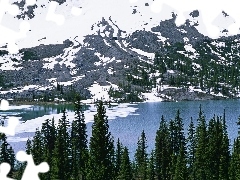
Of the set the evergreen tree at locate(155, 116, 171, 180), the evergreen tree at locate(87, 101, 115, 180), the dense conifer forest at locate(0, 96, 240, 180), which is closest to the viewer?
the evergreen tree at locate(87, 101, 115, 180)

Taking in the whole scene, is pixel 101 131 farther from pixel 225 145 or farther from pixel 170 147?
pixel 170 147

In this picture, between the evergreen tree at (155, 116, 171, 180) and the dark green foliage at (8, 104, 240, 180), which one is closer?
the dark green foliage at (8, 104, 240, 180)

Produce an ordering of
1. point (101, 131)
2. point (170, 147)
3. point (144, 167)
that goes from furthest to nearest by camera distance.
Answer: point (170, 147)
point (144, 167)
point (101, 131)

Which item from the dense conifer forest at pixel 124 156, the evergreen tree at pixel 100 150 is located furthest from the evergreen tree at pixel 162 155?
the evergreen tree at pixel 100 150

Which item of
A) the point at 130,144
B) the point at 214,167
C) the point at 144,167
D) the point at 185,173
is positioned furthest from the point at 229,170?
the point at 130,144

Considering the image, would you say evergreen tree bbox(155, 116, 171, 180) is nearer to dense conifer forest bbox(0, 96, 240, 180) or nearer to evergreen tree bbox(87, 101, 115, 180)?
dense conifer forest bbox(0, 96, 240, 180)

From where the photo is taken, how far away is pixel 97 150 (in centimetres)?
3909

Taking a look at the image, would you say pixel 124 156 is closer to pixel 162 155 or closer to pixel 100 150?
pixel 162 155

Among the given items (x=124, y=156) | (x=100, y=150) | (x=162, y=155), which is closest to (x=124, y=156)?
(x=124, y=156)

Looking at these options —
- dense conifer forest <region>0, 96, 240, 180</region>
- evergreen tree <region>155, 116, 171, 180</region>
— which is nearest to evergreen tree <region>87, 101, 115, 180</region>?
dense conifer forest <region>0, 96, 240, 180</region>

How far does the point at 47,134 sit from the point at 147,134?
6676 cm

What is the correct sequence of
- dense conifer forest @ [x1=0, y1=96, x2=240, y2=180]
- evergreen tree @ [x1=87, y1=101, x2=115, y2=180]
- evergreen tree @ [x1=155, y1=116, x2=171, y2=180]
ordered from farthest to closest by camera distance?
evergreen tree @ [x1=155, y1=116, x2=171, y2=180] < dense conifer forest @ [x1=0, y1=96, x2=240, y2=180] < evergreen tree @ [x1=87, y1=101, x2=115, y2=180]

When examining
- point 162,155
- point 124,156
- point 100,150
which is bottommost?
point 162,155

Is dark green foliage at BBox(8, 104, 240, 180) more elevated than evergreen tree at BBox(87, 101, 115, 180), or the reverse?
evergreen tree at BBox(87, 101, 115, 180)
